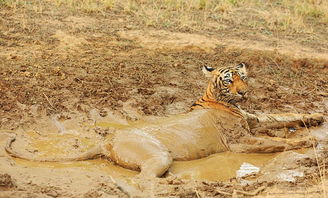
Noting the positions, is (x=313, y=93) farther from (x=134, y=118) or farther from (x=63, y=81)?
(x=63, y=81)

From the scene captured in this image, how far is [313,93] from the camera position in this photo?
10086 mm

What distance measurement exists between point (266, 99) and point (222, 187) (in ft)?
13.4

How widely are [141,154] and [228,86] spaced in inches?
82.7

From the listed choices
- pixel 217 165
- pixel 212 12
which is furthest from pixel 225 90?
pixel 212 12

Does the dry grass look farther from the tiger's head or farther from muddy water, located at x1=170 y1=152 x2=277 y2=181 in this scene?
muddy water, located at x1=170 y1=152 x2=277 y2=181

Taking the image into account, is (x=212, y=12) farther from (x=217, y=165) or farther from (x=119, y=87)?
(x=217, y=165)

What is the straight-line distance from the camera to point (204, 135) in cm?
732

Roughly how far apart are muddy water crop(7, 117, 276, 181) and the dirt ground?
3cm

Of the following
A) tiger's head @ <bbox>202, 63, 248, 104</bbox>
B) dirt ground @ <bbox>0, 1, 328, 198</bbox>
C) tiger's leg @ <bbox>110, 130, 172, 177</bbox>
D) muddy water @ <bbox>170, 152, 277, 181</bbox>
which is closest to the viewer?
dirt ground @ <bbox>0, 1, 328, 198</bbox>

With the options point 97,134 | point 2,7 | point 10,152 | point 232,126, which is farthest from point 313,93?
point 2,7

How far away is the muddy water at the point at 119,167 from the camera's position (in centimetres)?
636

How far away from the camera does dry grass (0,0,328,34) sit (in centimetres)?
1280

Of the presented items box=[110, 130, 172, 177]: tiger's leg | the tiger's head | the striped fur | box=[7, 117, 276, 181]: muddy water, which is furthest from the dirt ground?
the tiger's head

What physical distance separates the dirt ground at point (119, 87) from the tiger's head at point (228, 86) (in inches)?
40.2
